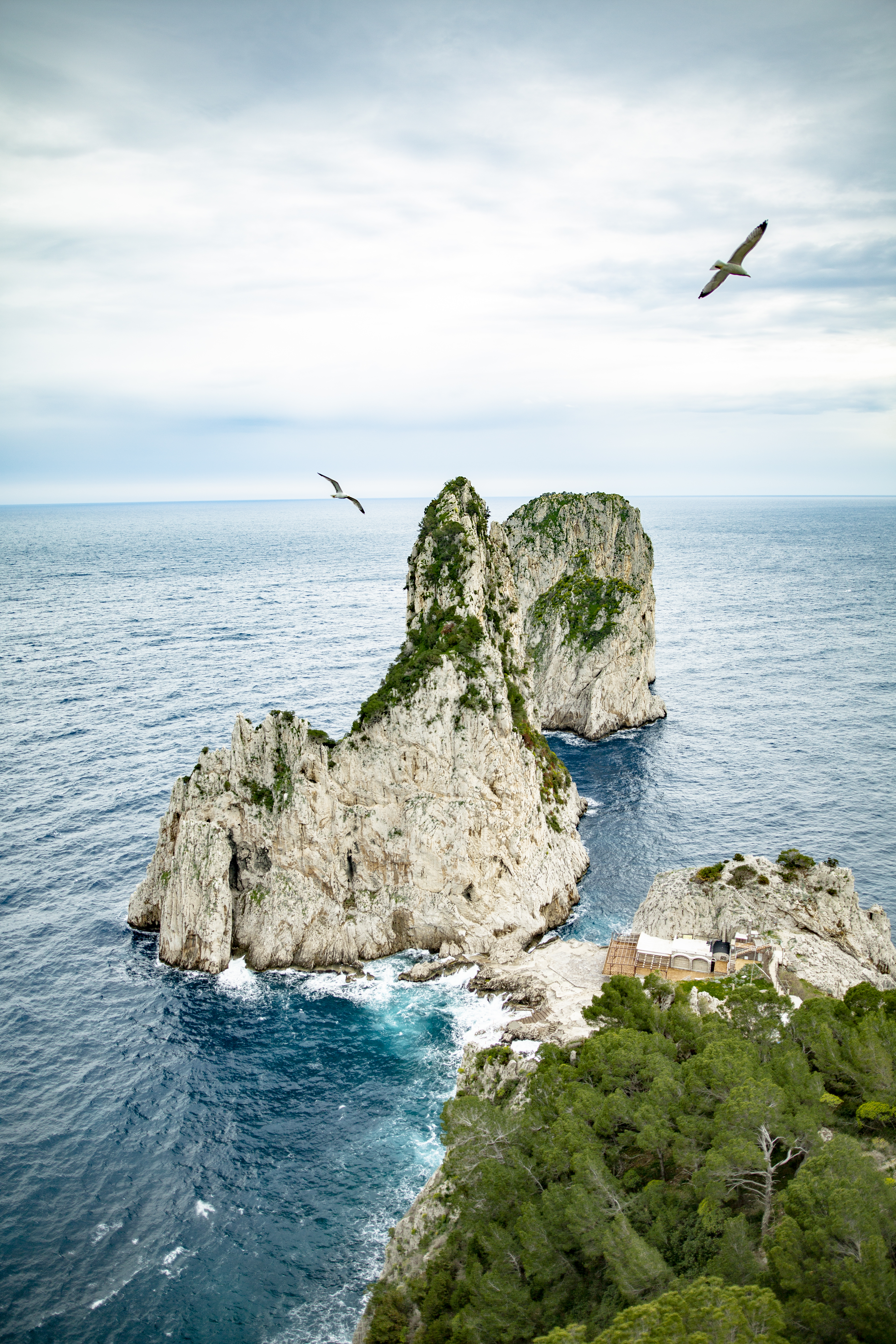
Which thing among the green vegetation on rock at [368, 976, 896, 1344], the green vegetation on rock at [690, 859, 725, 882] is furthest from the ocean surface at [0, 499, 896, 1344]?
the green vegetation on rock at [368, 976, 896, 1344]

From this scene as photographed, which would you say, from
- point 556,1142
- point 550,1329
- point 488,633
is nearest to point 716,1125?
point 556,1142

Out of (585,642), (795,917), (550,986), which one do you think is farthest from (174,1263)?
(585,642)

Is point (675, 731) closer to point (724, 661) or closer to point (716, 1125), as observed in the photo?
point (724, 661)

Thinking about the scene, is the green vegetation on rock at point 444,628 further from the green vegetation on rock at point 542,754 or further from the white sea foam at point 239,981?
the white sea foam at point 239,981

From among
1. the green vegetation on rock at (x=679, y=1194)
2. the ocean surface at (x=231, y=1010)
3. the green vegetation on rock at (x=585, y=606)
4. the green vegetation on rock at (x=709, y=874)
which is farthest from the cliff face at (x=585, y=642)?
the green vegetation on rock at (x=679, y=1194)

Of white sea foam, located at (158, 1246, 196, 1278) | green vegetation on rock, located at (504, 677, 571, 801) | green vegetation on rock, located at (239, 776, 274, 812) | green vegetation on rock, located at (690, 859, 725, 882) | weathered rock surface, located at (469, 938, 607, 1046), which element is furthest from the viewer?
green vegetation on rock, located at (504, 677, 571, 801)

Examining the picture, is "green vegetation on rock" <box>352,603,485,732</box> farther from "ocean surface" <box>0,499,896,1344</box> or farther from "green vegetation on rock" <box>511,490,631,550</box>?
"green vegetation on rock" <box>511,490,631,550</box>

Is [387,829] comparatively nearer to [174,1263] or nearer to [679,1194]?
[174,1263]
